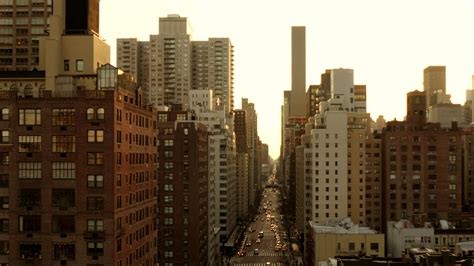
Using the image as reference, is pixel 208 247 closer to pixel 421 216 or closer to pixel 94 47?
pixel 421 216

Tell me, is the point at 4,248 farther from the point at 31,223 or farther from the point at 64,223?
the point at 64,223

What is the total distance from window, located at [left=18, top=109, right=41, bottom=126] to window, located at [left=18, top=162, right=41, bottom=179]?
412 centimetres

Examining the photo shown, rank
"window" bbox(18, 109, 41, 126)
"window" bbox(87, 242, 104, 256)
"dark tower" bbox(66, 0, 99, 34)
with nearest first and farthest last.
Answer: "window" bbox(87, 242, 104, 256) → "window" bbox(18, 109, 41, 126) → "dark tower" bbox(66, 0, 99, 34)

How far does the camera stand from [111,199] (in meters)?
70.2

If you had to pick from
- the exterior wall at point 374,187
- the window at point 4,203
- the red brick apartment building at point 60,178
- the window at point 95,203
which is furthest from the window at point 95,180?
the exterior wall at point 374,187

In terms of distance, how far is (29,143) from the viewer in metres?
70.9

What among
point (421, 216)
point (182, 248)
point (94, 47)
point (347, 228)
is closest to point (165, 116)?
point (182, 248)

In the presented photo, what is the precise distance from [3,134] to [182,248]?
72.4m

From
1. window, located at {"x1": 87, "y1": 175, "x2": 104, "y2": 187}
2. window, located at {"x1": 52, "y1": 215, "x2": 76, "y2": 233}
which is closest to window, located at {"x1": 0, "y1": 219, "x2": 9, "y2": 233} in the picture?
window, located at {"x1": 52, "y1": 215, "x2": 76, "y2": 233}

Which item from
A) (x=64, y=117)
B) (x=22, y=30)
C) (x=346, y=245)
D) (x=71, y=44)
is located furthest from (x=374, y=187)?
(x=64, y=117)

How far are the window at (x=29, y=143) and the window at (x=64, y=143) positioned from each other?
178cm

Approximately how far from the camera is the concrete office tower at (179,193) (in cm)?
13838

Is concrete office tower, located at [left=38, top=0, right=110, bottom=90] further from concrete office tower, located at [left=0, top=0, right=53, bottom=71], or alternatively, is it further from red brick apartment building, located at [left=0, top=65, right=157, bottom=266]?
concrete office tower, located at [left=0, top=0, right=53, bottom=71]

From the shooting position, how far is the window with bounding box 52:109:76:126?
7038 cm
